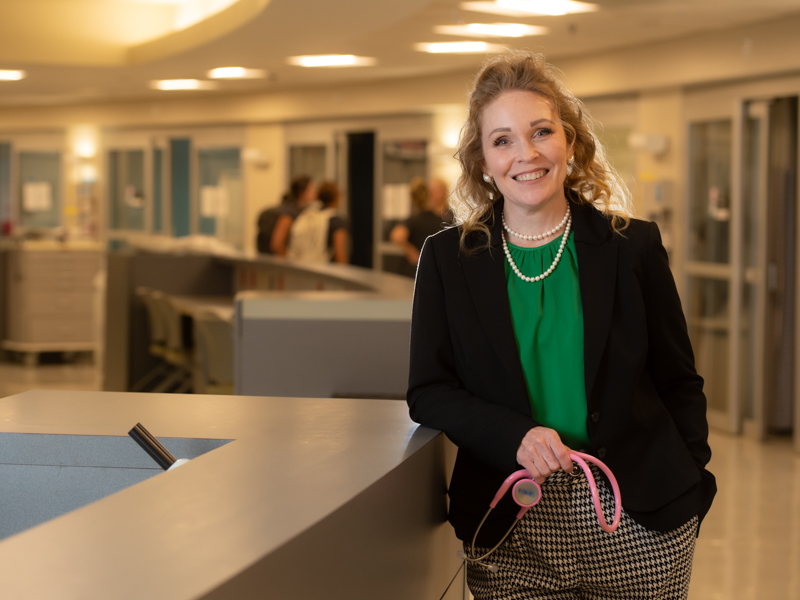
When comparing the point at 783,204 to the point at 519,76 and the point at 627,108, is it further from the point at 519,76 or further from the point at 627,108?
the point at 519,76

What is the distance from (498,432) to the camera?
1440mm

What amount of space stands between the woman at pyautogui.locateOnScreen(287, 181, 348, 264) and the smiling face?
618 cm

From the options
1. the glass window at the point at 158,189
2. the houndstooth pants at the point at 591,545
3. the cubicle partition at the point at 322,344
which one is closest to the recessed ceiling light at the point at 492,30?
the cubicle partition at the point at 322,344

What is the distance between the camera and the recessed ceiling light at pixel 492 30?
6.81m

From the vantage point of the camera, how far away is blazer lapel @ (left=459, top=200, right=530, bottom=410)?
58.8 inches

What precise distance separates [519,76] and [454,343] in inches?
19.0

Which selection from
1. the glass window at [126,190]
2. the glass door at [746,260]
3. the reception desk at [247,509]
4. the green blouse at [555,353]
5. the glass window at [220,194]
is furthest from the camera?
the glass window at [126,190]

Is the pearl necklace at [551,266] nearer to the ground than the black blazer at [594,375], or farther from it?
farther from it

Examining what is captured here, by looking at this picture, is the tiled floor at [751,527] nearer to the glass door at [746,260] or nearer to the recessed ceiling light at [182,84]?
the glass door at [746,260]

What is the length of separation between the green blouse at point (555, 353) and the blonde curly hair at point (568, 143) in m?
0.14

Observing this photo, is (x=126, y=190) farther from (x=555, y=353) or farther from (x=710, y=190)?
(x=555, y=353)

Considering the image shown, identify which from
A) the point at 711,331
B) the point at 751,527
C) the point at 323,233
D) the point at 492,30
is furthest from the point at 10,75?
the point at 751,527

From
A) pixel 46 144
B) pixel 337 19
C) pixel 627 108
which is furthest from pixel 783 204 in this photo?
pixel 46 144

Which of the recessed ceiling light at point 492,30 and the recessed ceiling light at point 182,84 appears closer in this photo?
the recessed ceiling light at point 492,30
